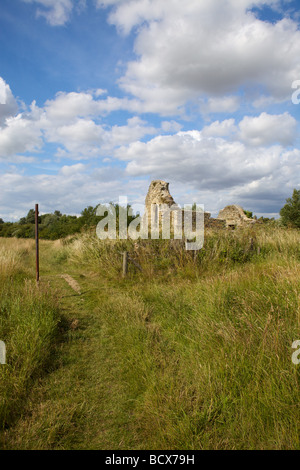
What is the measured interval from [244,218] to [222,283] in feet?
62.2

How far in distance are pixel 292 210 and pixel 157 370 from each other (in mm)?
20589

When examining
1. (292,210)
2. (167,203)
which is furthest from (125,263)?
(292,210)

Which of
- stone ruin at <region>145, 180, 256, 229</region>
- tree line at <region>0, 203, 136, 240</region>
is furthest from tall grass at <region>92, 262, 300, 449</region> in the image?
stone ruin at <region>145, 180, 256, 229</region>

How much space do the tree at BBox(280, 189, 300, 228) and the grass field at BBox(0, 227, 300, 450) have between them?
56.5ft

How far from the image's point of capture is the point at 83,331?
195 inches

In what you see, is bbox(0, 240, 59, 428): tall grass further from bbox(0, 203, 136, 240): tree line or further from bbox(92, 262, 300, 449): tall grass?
bbox(0, 203, 136, 240): tree line

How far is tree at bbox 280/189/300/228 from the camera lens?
20094mm

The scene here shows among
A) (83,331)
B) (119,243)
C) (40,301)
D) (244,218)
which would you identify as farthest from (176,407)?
(244,218)

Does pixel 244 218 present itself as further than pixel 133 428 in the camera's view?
Yes

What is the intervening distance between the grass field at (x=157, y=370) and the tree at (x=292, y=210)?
17.2 m

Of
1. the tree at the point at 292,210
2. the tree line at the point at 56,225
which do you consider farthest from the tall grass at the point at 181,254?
the tree at the point at 292,210

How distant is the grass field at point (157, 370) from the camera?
240 centimetres
